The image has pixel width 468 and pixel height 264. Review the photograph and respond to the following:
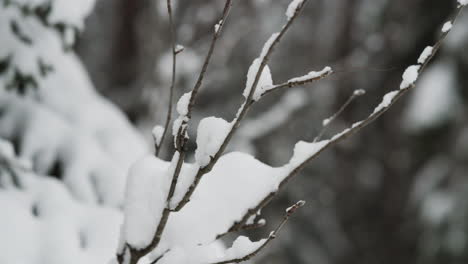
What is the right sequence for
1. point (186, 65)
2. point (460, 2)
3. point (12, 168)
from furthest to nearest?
point (186, 65), point (12, 168), point (460, 2)

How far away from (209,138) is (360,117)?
876cm

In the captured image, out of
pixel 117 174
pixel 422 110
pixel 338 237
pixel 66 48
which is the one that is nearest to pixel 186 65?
pixel 66 48

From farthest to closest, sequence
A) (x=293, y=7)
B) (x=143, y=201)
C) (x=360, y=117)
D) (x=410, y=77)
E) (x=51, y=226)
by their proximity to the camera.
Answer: (x=360, y=117) < (x=51, y=226) < (x=143, y=201) < (x=410, y=77) < (x=293, y=7)

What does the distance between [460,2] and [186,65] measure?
15.2 feet

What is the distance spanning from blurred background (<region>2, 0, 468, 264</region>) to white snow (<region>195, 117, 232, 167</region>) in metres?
5.21

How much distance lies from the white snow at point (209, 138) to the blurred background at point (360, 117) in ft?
17.1

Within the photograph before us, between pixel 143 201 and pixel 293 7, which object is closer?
pixel 293 7

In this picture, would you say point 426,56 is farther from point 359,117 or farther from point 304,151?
point 359,117

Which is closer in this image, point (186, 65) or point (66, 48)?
point (66, 48)

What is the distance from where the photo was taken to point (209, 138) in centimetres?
123

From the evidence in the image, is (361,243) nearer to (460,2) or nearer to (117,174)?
(117,174)

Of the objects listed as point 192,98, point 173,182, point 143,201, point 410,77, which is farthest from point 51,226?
point 410,77

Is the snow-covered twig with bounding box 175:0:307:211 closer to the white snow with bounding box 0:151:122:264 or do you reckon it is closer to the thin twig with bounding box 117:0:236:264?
the thin twig with bounding box 117:0:236:264

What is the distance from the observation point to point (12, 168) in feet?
7.28
